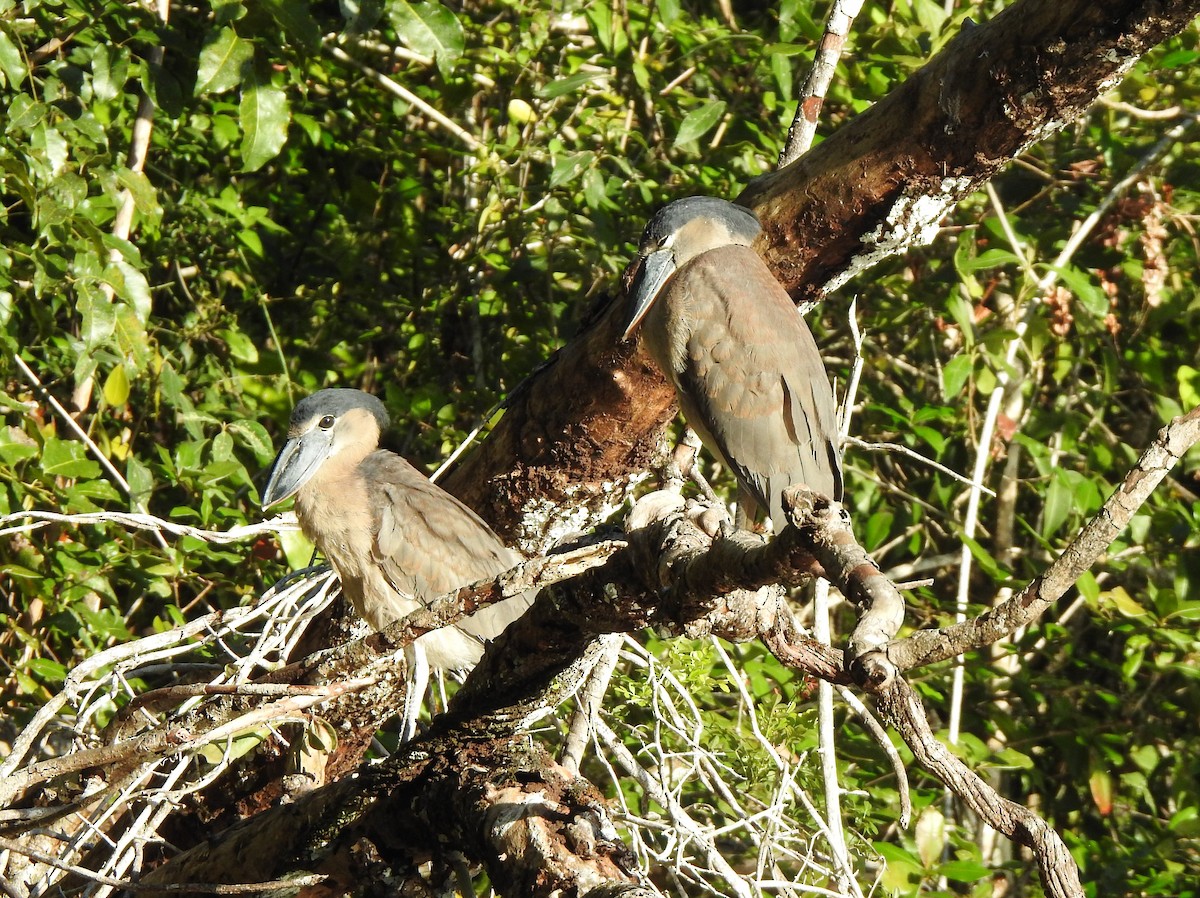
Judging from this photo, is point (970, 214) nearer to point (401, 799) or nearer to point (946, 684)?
point (946, 684)

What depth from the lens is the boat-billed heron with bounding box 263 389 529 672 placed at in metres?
3.24

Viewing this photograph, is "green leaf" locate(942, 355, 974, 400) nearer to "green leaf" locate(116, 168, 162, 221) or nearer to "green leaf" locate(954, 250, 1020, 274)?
"green leaf" locate(954, 250, 1020, 274)

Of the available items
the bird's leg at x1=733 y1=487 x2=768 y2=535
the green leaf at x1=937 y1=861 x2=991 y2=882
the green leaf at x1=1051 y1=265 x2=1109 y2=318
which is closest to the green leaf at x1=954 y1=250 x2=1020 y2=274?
the green leaf at x1=1051 y1=265 x2=1109 y2=318

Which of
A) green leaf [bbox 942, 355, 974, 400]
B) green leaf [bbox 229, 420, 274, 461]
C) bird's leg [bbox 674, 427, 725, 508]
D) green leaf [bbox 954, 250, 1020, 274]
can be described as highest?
green leaf [bbox 229, 420, 274, 461]

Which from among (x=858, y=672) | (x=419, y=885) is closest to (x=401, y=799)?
(x=419, y=885)

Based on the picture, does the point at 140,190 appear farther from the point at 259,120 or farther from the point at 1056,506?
the point at 1056,506

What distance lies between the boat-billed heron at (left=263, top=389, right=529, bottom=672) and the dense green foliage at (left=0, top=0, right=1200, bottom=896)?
20 cm

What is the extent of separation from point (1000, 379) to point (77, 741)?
2915mm

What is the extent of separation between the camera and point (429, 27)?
312 cm

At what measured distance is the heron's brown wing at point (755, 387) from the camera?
321 cm

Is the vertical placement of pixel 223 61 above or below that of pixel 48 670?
above

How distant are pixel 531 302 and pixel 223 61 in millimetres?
1511

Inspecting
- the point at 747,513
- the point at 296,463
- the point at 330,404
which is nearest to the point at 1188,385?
the point at 747,513

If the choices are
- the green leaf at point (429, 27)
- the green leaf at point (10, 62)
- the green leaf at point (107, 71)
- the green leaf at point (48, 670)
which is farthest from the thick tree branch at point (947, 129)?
the green leaf at point (48, 670)
